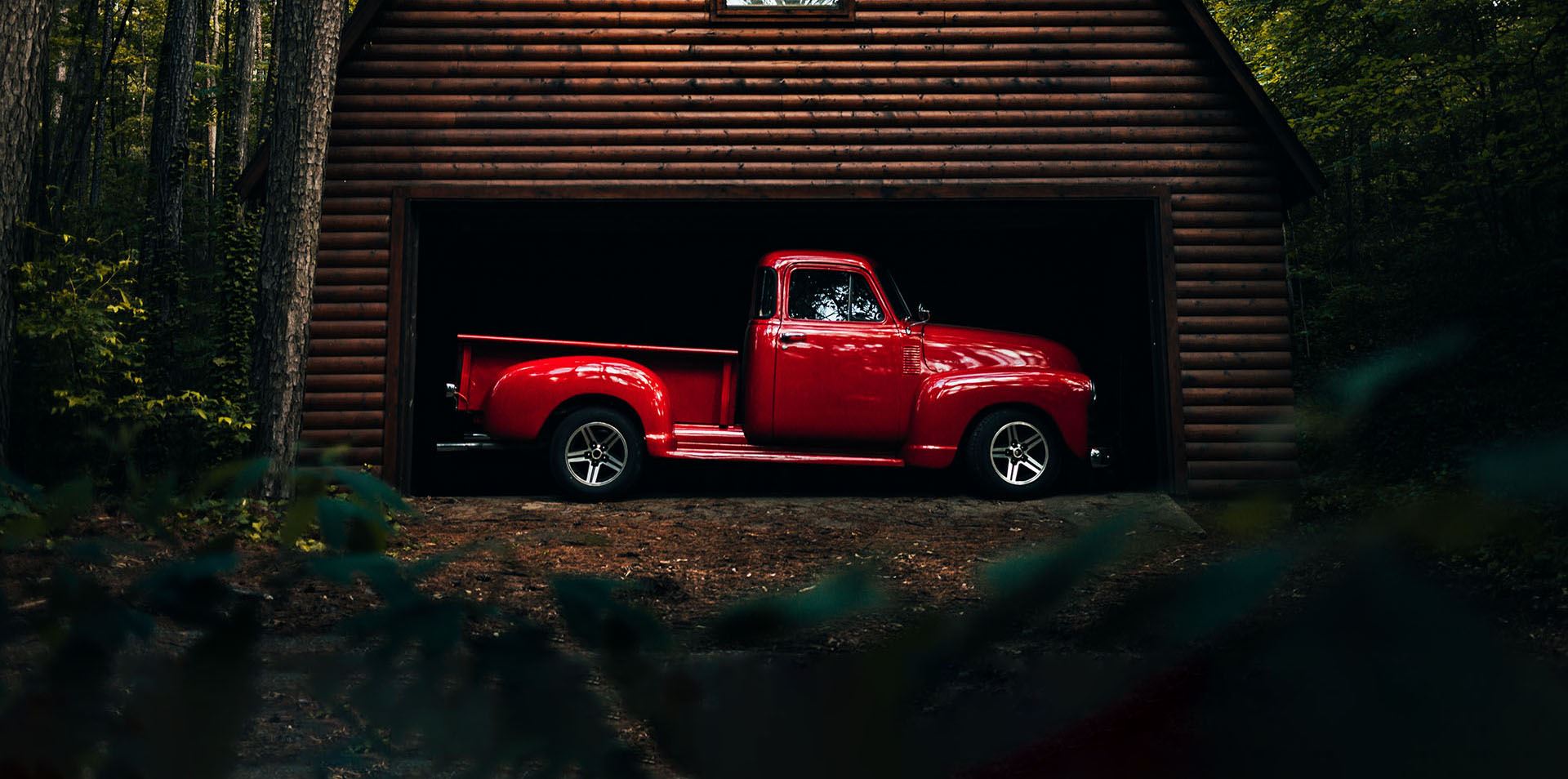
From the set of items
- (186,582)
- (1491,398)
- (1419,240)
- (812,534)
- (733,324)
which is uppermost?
(1419,240)

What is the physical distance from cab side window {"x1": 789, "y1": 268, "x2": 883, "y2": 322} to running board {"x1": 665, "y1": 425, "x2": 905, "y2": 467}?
117 cm

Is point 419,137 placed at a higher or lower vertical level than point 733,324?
higher

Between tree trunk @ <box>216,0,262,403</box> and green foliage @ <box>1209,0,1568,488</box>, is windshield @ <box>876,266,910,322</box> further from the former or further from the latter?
tree trunk @ <box>216,0,262,403</box>

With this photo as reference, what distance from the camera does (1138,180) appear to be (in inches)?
371

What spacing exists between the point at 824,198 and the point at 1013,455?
272cm

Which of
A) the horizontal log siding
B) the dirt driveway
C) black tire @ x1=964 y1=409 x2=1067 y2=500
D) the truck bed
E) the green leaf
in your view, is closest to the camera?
the green leaf

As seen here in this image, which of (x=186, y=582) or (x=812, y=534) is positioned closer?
(x=186, y=582)

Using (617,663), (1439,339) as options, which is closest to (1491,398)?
(1439,339)

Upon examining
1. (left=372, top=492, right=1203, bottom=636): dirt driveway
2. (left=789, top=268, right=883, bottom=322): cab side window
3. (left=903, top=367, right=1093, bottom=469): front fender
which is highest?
(left=789, top=268, right=883, bottom=322): cab side window

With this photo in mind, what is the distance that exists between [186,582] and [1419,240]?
15414 mm

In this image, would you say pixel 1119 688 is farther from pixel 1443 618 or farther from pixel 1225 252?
pixel 1225 252

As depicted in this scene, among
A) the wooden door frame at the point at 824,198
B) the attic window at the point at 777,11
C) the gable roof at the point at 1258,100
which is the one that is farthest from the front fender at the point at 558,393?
the gable roof at the point at 1258,100

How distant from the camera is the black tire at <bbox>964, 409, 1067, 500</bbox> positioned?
9.23 m

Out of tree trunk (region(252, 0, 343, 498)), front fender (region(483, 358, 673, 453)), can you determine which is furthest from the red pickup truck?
tree trunk (region(252, 0, 343, 498))
